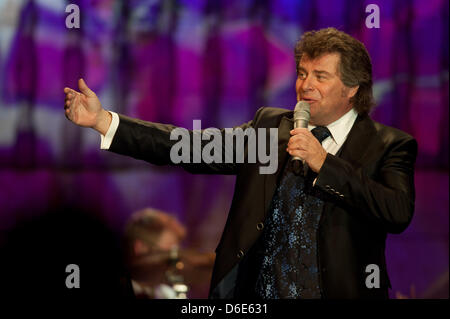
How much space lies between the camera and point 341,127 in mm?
1929

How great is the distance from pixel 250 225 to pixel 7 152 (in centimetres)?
298

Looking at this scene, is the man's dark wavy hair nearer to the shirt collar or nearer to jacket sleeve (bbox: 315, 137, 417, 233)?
the shirt collar

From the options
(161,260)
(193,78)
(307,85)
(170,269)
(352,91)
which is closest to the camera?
(307,85)

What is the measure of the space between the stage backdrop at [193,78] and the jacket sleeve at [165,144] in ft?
7.45

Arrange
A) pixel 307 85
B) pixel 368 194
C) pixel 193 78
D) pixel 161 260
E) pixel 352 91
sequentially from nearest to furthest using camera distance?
pixel 368 194, pixel 307 85, pixel 352 91, pixel 161 260, pixel 193 78

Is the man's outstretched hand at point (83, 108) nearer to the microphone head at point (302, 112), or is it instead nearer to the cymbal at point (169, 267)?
the microphone head at point (302, 112)

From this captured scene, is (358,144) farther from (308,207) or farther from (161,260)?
(161,260)

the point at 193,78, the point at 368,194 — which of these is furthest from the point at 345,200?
the point at 193,78

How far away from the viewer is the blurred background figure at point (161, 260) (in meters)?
2.94

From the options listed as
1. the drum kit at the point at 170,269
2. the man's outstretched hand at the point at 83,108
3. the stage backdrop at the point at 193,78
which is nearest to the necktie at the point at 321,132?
the man's outstretched hand at the point at 83,108

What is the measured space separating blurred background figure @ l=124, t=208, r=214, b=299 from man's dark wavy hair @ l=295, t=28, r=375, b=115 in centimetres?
112

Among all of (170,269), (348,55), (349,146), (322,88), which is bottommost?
(170,269)

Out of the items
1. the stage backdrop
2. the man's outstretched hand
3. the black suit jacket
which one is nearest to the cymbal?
the stage backdrop

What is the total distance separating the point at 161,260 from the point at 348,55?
5.26ft
